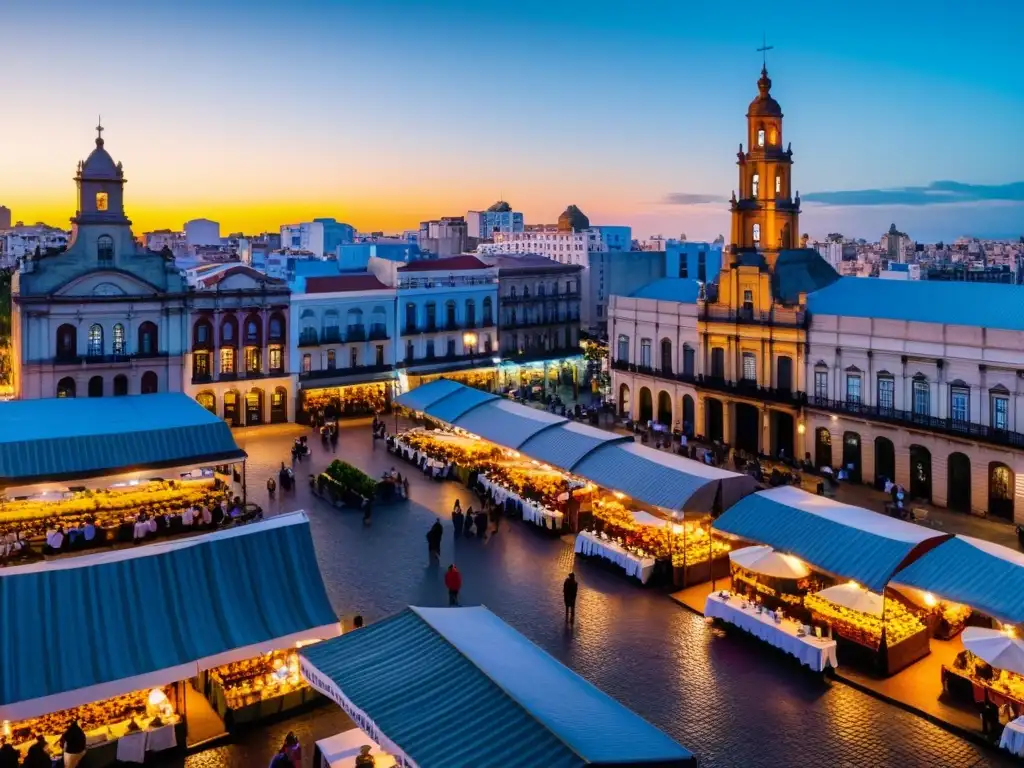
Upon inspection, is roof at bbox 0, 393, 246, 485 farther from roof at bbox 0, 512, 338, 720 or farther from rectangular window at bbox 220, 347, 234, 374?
rectangular window at bbox 220, 347, 234, 374

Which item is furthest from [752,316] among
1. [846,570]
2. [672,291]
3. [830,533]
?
[846,570]

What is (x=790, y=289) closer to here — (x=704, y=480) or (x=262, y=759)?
(x=704, y=480)

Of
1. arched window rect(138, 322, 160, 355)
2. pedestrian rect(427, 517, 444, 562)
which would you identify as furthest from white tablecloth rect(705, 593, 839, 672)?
arched window rect(138, 322, 160, 355)

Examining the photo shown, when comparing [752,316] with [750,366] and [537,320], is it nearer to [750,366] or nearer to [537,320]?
[750,366]

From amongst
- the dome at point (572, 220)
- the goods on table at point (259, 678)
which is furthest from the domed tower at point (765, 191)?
the dome at point (572, 220)

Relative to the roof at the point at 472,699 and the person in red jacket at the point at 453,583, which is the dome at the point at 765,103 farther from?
the roof at the point at 472,699

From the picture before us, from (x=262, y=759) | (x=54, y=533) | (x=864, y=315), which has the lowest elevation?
(x=262, y=759)

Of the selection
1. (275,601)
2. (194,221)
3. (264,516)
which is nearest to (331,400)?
(264,516)
